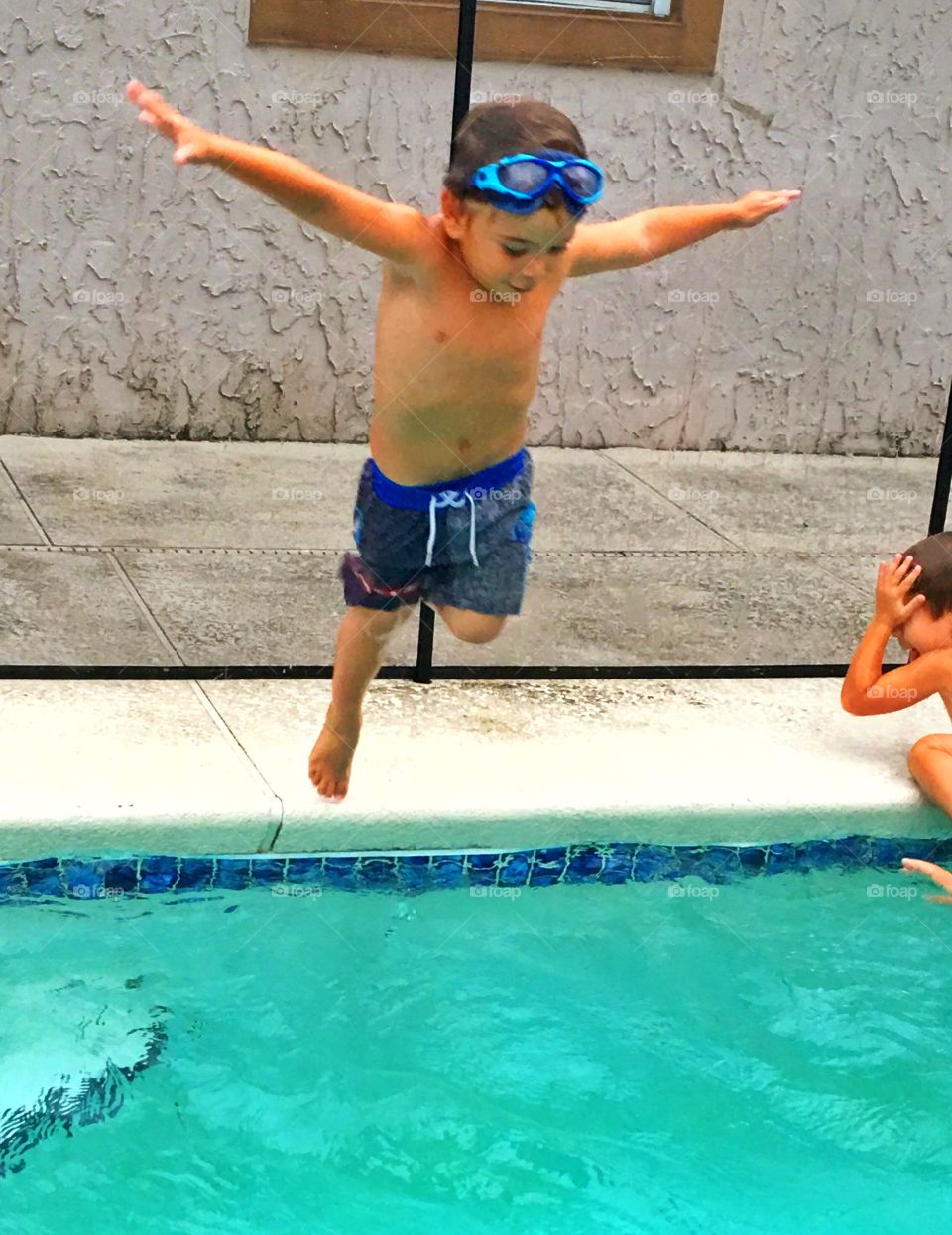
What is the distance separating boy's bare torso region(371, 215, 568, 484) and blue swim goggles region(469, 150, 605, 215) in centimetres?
21

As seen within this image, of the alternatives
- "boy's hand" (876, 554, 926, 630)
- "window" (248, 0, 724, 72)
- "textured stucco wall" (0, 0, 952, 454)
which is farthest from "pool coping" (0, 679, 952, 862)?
"window" (248, 0, 724, 72)

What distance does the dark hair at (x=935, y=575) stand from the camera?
3.31 meters

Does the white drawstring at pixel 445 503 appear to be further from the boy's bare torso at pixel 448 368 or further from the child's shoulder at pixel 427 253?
the child's shoulder at pixel 427 253

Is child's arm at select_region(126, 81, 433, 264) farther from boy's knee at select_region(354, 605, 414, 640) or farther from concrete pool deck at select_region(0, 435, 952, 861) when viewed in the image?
concrete pool deck at select_region(0, 435, 952, 861)

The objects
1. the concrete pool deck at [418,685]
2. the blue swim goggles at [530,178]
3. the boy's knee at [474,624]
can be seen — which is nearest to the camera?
the blue swim goggles at [530,178]

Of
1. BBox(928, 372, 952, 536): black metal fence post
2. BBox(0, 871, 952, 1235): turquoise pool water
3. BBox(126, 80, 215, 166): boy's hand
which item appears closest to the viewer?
BBox(126, 80, 215, 166): boy's hand

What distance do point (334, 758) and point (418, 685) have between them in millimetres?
763

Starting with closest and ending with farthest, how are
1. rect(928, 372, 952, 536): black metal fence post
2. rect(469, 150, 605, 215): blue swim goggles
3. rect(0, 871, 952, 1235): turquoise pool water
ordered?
rect(469, 150, 605, 215): blue swim goggles < rect(0, 871, 952, 1235): turquoise pool water < rect(928, 372, 952, 536): black metal fence post

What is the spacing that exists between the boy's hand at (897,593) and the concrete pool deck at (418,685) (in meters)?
0.35

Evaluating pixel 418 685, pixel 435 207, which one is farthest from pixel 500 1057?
pixel 435 207

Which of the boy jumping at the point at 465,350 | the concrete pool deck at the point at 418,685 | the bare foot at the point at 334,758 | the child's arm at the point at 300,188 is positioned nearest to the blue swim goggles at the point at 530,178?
the boy jumping at the point at 465,350

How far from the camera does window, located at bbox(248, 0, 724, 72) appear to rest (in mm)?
5812

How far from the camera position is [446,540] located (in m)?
2.78

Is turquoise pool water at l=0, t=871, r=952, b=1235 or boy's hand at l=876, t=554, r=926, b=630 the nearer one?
turquoise pool water at l=0, t=871, r=952, b=1235
